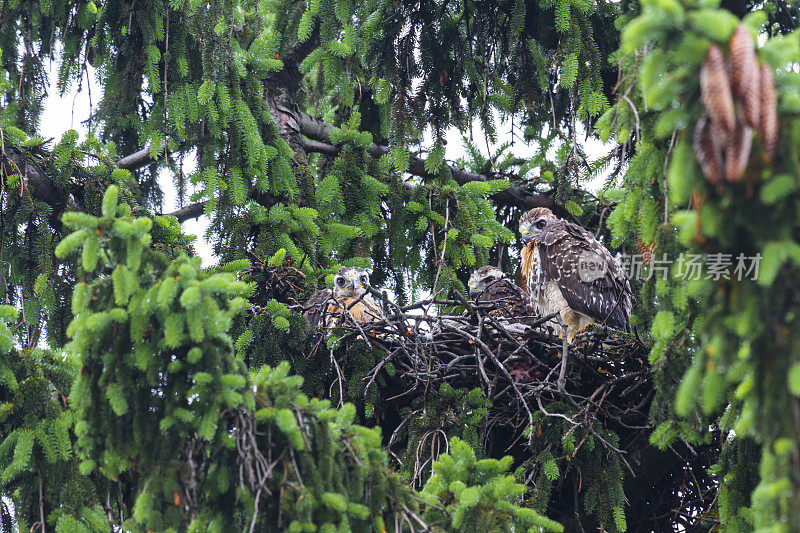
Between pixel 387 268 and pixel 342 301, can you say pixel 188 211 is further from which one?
pixel 342 301

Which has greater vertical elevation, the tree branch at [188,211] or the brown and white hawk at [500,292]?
the tree branch at [188,211]

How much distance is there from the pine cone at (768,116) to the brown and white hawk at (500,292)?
12.8 ft

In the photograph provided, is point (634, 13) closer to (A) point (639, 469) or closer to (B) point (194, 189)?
(A) point (639, 469)

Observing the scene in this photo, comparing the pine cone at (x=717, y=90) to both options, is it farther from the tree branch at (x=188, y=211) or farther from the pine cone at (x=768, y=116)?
the tree branch at (x=188, y=211)

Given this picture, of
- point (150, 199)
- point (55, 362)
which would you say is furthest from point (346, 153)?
point (55, 362)

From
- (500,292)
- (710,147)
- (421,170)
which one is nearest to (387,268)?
(421,170)

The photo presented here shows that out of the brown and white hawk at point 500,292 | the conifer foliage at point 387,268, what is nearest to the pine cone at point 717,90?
the conifer foliage at point 387,268

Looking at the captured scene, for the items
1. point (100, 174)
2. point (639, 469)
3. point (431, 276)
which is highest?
point (100, 174)

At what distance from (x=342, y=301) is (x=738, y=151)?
359 cm

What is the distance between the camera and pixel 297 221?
20.5 ft

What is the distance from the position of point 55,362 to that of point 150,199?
360 cm

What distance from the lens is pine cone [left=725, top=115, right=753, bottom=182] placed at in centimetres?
231

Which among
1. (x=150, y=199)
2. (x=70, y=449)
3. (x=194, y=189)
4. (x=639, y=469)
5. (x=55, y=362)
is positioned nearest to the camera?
(x=70, y=449)

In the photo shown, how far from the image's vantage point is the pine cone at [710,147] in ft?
7.77
